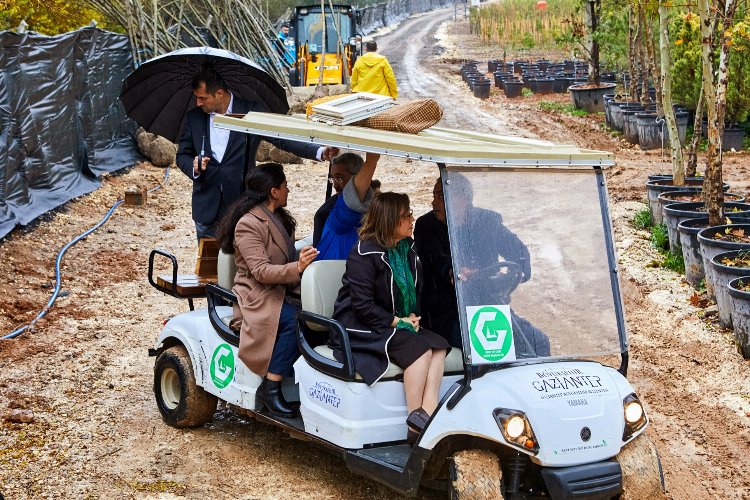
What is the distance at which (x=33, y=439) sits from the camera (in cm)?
661

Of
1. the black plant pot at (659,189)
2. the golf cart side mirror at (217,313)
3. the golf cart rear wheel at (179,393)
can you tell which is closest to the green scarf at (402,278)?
the golf cart side mirror at (217,313)

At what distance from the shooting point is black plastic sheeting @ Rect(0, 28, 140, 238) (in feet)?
39.4

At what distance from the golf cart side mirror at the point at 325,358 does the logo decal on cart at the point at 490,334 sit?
0.74 m

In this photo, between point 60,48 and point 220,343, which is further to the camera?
point 60,48

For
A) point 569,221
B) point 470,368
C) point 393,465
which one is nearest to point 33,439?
point 393,465

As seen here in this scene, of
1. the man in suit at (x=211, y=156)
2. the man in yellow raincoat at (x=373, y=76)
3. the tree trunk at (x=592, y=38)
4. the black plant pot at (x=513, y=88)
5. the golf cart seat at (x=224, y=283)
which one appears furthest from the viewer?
the black plant pot at (x=513, y=88)

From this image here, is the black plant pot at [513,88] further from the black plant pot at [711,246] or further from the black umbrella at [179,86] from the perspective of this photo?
the black umbrella at [179,86]

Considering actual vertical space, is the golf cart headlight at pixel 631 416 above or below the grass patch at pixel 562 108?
above

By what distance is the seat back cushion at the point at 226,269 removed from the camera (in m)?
6.54

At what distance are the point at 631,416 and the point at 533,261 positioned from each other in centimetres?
84

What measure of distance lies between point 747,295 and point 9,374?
17.7 ft

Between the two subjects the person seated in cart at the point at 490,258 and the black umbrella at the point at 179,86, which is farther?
the black umbrella at the point at 179,86

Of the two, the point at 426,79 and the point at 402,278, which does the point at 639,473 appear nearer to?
the point at 402,278

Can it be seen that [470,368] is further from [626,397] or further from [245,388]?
[245,388]
